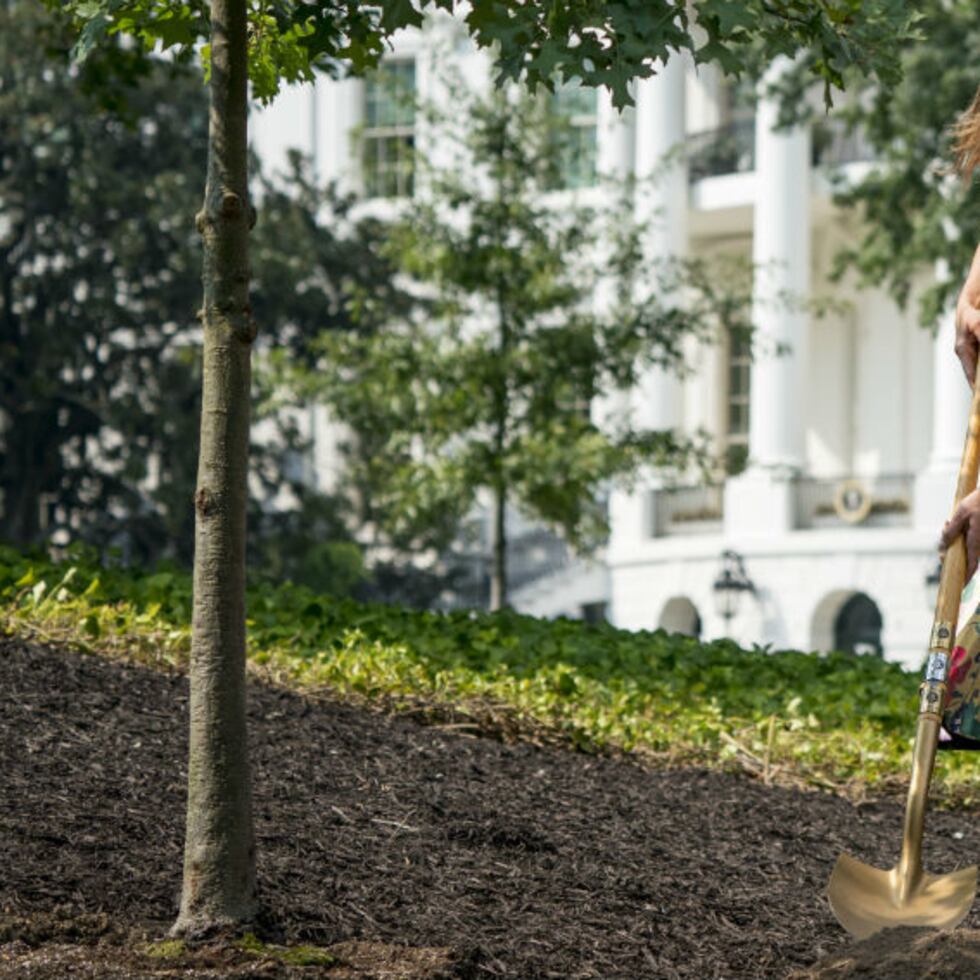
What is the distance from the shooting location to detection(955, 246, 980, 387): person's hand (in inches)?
186

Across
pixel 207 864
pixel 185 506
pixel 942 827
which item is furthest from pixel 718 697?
pixel 185 506

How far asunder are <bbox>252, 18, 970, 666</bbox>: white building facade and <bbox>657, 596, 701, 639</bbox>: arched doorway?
0.05m

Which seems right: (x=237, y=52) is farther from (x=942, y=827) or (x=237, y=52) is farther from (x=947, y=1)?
(x=947, y=1)

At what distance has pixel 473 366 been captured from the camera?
18.2 meters

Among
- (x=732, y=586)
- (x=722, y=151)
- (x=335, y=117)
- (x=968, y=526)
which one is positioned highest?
(x=335, y=117)

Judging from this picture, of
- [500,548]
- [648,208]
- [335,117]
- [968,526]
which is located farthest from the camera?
[335,117]

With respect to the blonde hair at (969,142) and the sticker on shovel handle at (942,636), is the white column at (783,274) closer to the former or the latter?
the blonde hair at (969,142)

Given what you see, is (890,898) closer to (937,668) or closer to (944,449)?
(937,668)

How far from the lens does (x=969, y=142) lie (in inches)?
183

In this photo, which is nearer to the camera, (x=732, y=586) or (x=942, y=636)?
(x=942, y=636)

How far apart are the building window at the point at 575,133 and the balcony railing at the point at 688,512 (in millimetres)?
5045

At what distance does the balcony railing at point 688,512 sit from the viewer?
101ft

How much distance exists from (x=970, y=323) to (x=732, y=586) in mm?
23802

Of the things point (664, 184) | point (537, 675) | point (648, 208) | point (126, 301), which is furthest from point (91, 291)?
point (537, 675)
